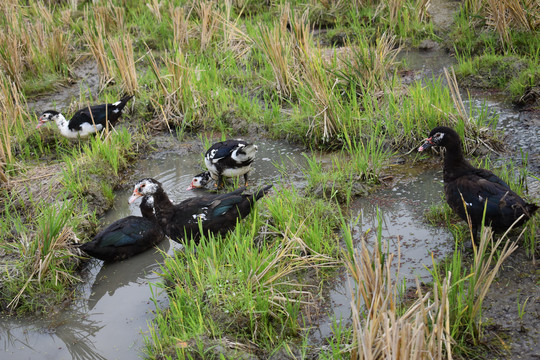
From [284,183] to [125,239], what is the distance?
1.88m

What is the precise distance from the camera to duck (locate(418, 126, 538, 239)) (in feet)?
13.7

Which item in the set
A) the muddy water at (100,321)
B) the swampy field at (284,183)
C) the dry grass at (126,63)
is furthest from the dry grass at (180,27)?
the muddy water at (100,321)

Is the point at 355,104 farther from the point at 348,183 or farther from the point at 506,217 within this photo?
the point at 506,217

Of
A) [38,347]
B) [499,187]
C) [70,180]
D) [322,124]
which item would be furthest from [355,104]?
[38,347]

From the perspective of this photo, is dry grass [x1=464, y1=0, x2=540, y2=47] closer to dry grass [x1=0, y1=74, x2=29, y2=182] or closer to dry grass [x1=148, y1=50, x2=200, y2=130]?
dry grass [x1=148, y1=50, x2=200, y2=130]

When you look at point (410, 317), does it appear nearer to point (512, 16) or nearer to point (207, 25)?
point (512, 16)

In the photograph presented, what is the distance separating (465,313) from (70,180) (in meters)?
4.49

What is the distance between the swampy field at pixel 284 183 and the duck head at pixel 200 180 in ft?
0.44

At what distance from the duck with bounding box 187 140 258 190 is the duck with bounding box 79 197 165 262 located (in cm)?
92

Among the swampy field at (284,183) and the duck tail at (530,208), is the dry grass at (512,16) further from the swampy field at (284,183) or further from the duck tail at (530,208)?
the duck tail at (530,208)

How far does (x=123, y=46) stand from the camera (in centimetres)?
870

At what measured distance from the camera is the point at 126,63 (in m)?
8.57

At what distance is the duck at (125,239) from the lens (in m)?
5.18

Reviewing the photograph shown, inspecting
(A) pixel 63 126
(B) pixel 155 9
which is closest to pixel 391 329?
(A) pixel 63 126
